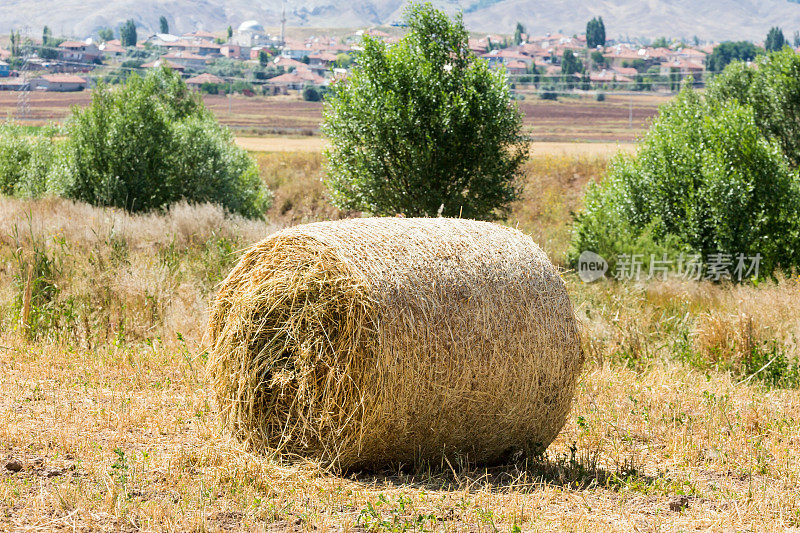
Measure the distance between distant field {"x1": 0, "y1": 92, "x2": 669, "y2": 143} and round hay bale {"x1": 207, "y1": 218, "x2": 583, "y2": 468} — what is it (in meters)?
51.6

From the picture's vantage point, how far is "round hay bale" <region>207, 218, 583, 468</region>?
5035mm

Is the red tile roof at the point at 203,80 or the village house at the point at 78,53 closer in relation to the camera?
the red tile roof at the point at 203,80

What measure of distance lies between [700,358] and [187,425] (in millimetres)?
5850

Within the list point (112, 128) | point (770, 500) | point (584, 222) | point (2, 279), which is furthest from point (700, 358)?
point (112, 128)

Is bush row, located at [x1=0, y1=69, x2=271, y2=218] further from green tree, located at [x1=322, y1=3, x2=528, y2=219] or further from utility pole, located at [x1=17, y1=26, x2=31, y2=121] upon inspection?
utility pole, located at [x1=17, y1=26, x2=31, y2=121]

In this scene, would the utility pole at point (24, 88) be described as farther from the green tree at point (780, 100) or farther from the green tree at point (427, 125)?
the green tree at point (780, 100)

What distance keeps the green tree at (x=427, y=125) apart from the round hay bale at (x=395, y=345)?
39.1 feet

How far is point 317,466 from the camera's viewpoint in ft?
16.6

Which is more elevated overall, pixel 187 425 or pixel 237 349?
pixel 237 349

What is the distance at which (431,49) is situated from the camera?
17922mm

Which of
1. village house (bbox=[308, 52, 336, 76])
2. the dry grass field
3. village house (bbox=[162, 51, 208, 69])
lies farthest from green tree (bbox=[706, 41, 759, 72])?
the dry grass field

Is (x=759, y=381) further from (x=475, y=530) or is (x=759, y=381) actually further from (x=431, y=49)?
(x=431, y=49)

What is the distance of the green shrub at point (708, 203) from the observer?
17.6 metres

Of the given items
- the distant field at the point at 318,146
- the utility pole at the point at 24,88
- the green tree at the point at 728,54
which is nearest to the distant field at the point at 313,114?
the distant field at the point at 318,146
